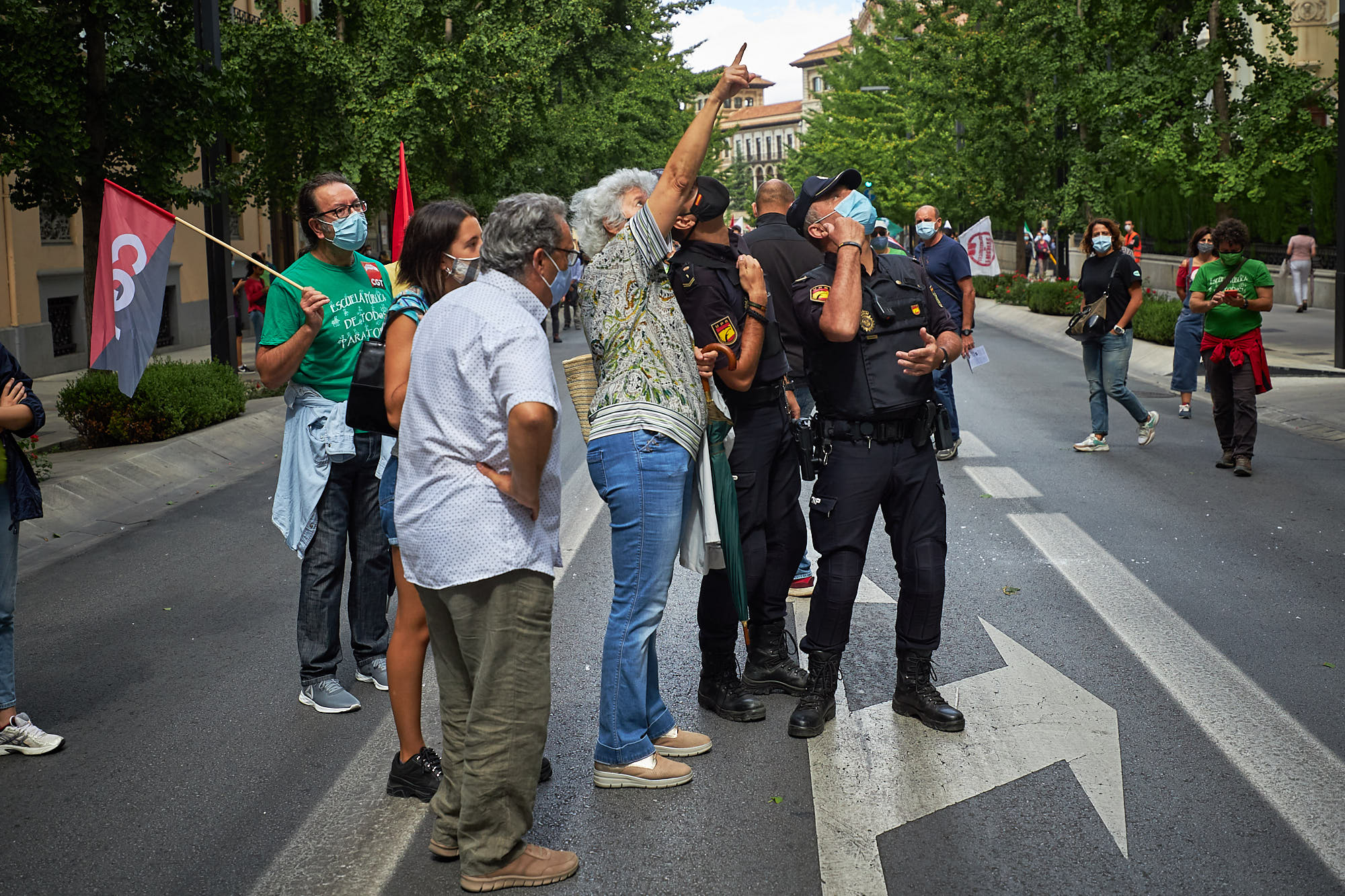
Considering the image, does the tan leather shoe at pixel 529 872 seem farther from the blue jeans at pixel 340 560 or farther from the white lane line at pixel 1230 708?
the white lane line at pixel 1230 708

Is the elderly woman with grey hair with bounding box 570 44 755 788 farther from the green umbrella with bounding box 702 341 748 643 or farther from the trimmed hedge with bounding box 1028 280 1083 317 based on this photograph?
the trimmed hedge with bounding box 1028 280 1083 317

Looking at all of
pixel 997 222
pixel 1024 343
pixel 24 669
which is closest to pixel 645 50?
pixel 997 222

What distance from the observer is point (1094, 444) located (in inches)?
452

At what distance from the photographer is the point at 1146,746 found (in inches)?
183

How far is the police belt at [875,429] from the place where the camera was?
489 cm

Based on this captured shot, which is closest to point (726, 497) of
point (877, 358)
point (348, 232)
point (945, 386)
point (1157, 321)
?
point (877, 358)

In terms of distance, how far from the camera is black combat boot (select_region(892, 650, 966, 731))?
4914 mm

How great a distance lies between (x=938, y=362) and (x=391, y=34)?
58.6 ft

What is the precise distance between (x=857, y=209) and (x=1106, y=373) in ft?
23.0

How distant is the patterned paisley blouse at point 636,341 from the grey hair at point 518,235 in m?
0.50

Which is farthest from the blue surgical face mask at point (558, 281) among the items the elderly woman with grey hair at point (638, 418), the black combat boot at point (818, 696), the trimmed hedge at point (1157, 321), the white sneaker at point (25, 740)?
the trimmed hedge at point (1157, 321)

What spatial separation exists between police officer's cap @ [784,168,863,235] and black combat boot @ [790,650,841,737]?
Result: 158 centimetres

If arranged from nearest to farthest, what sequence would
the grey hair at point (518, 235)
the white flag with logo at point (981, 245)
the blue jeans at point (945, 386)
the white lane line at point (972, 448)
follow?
the grey hair at point (518, 235) → the blue jeans at point (945, 386) → the white lane line at point (972, 448) → the white flag with logo at point (981, 245)

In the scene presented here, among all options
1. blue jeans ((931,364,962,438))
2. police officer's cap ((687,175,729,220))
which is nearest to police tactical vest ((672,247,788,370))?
police officer's cap ((687,175,729,220))
